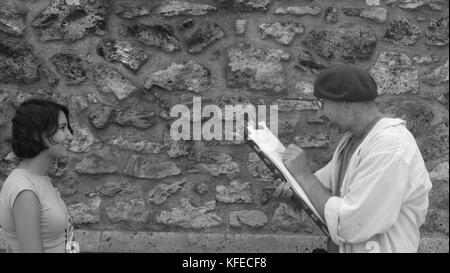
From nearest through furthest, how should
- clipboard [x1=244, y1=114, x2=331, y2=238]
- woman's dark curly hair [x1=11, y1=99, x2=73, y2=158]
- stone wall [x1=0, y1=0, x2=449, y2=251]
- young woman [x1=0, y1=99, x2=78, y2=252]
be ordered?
young woman [x1=0, y1=99, x2=78, y2=252], woman's dark curly hair [x1=11, y1=99, x2=73, y2=158], clipboard [x1=244, y1=114, x2=331, y2=238], stone wall [x1=0, y1=0, x2=449, y2=251]

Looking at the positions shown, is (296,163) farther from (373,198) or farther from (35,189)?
(35,189)

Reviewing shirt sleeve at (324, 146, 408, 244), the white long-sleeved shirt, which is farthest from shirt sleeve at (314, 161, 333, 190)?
shirt sleeve at (324, 146, 408, 244)

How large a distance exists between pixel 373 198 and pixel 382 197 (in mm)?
33

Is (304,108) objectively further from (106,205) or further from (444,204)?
(106,205)

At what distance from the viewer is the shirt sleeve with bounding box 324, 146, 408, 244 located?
7.80ft

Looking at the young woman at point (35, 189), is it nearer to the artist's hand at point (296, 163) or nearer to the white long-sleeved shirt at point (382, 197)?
the artist's hand at point (296, 163)

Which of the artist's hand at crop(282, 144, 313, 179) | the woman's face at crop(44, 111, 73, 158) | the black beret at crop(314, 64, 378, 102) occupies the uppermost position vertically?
the black beret at crop(314, 64, 378, 102)

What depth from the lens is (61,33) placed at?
4.05 m

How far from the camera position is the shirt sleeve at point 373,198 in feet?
7.80

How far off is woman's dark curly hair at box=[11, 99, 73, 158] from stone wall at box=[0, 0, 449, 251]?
1488 mm

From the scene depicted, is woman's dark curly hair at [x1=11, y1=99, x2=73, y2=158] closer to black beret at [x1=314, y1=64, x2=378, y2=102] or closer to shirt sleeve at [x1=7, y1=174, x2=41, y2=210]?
shirt sleeve at [x1=7, y1=174, x2=41, y2=210]

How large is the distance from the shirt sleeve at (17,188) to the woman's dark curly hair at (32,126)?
146mm

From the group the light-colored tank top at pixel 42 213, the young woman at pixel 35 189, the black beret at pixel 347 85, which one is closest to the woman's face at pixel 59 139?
the young woman at pixel 35 189

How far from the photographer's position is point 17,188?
2.40 meters
